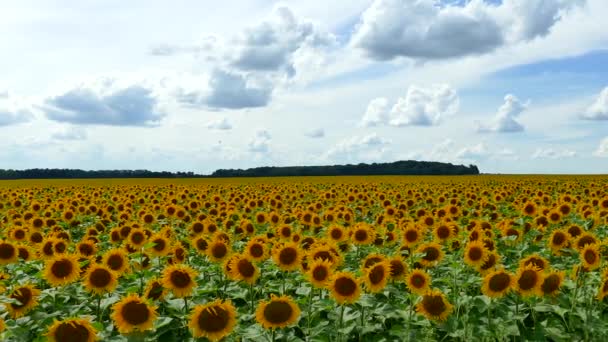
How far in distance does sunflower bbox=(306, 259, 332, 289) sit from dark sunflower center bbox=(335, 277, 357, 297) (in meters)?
0.29

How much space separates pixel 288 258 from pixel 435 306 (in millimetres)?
2156

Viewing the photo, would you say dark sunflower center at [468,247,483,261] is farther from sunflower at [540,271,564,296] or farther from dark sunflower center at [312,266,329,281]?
dark sunflower center at [312,266,329,281]

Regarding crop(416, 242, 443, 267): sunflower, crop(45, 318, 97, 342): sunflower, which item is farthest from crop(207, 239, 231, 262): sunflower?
crop(45, 318, 97, 342): sunflower

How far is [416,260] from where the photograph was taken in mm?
8734

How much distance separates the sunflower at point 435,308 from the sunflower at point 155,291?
2935 millimetres

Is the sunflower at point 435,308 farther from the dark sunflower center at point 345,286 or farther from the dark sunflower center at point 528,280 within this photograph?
the dark sunflower center at point 528,280

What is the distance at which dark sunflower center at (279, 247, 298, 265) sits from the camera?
7.77 metres

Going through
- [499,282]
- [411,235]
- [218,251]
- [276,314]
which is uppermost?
[411,235]

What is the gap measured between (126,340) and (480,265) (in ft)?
16.1

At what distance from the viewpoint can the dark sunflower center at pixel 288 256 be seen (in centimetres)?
777

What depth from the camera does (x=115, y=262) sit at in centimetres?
Result: 792

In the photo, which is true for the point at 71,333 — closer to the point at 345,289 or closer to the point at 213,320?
the point at 213,320

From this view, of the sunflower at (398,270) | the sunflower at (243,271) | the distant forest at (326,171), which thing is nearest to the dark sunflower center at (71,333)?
the sunflower at (243,271)

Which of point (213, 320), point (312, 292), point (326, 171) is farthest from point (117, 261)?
point (326, 171)
